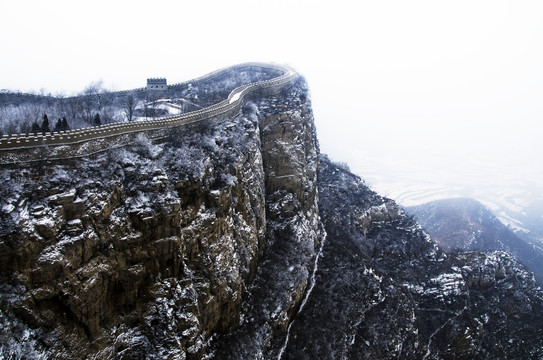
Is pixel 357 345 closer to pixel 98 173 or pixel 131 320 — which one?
pixel 131 320

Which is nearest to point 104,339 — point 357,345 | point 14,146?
point 14,146

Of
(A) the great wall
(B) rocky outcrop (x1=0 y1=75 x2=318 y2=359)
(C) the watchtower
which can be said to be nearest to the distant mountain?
(B) rocky outcrop (x1=0 y1=75 x2=318 y2=359)

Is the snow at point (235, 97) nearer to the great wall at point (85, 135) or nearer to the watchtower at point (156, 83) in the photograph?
the great wall at point (85, 135)

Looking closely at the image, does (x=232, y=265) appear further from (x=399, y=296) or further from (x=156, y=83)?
(x=156, y=83)

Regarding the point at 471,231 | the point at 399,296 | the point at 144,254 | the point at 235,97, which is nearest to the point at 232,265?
the point at 144,254

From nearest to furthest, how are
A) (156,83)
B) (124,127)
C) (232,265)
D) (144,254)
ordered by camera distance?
(144,254)
(124,127)
(232,265)
(156,83)
